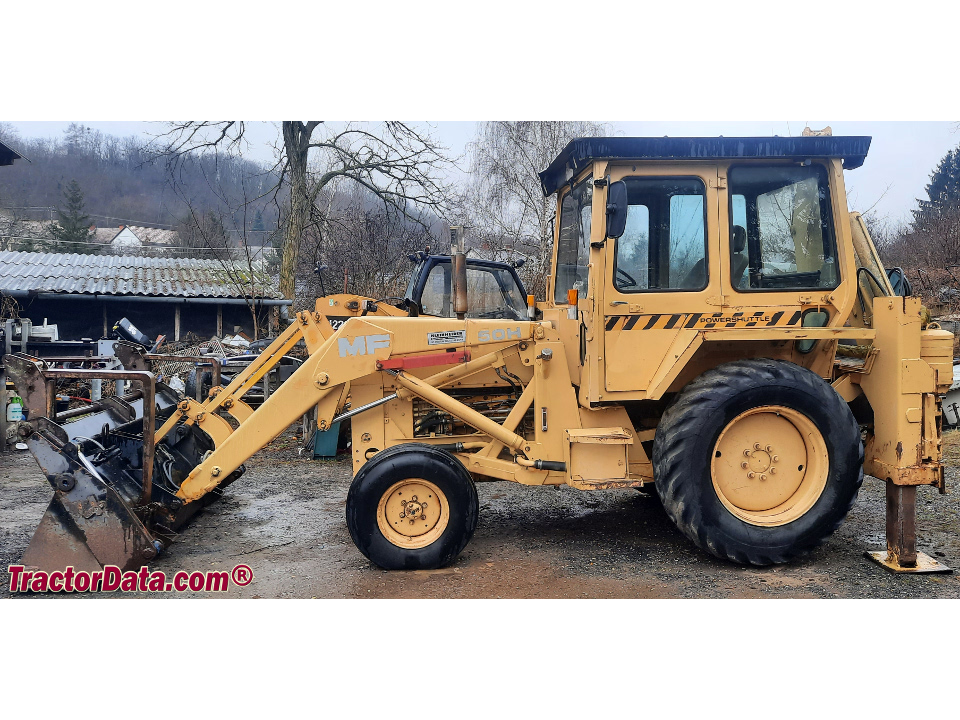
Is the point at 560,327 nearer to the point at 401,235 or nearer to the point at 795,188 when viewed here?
the point at 795,188

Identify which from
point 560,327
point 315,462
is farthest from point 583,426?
point 315,462

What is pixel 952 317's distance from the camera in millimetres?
13344

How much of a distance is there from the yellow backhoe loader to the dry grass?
3506 millimetres

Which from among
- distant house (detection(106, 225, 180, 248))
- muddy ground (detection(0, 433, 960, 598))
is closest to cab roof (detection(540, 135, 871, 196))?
muddy ground (detection(0, 433, 960, 598))

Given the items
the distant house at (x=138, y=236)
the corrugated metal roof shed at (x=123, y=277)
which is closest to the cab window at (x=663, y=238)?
the corrugated metal roof shed at (x=123, y=277)

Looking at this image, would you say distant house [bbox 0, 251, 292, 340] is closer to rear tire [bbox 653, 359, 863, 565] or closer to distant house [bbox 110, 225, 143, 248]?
rear tire [bbox 653, 359, 863, 565]

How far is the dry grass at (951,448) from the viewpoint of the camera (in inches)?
284

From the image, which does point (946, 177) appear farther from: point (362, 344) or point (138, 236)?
point (138, 236)

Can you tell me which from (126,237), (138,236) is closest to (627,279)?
(138,236)

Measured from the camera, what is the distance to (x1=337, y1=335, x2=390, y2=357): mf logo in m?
4.52

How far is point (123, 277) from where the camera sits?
17.1 m

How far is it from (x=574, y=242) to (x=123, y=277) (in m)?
15.8

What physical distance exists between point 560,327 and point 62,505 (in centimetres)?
333
